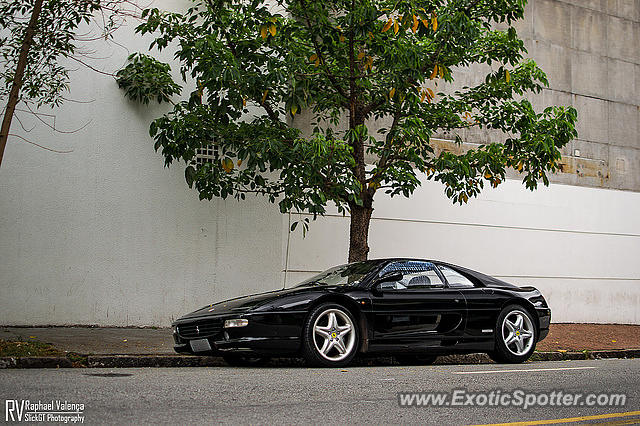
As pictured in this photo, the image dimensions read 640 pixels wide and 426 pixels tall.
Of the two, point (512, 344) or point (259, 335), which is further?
point (512, 344)

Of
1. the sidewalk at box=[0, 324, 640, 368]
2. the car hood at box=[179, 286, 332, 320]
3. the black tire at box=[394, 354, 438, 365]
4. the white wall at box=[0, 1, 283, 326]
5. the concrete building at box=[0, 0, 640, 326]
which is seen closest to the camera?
the car hood at box=[179, 286, 332, 320]

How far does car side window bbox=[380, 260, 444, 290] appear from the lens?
10062 mm

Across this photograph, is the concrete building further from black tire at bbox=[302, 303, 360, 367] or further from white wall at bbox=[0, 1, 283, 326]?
black tire at bbox=[302, 303, 360, 367]

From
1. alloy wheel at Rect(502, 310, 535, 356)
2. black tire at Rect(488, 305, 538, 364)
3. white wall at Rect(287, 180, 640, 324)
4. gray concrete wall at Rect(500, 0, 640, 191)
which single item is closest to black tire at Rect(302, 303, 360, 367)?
black tire at Rect(488, 305, 538, 364)

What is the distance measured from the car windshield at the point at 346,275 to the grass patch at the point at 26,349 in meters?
3.13

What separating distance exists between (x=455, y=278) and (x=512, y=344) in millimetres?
1212

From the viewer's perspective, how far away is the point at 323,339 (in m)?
9.34

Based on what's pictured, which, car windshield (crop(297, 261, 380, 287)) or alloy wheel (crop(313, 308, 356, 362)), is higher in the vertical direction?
car windshield (crop(297, 261, 380, 287))

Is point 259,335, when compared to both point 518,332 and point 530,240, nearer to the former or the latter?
point 518,332

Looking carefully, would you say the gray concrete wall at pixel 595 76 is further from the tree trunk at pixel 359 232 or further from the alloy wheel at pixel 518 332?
the alloy wheel at pixel 518 332

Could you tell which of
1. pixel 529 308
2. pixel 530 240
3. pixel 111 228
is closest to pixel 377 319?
pixel 529 308

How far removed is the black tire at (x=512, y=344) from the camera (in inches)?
417

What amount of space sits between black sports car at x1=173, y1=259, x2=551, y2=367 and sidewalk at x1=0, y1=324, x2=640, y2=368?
0.50 m

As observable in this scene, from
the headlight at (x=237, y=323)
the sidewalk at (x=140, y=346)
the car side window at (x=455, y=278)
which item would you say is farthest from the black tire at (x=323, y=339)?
the car side window at (x=455, y=278)
